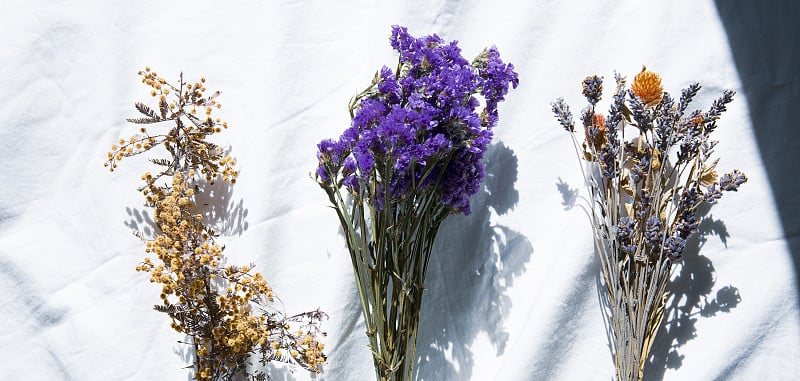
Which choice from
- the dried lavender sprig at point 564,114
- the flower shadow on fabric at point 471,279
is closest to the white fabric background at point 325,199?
the flower shadow on fabric at point 471,279

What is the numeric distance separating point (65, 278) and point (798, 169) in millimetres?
1585

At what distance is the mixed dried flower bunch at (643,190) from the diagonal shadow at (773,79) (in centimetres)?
13

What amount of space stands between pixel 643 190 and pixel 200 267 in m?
0.88

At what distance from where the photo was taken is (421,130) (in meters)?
1.28

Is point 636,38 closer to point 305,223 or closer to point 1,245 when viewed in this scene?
point 305,223

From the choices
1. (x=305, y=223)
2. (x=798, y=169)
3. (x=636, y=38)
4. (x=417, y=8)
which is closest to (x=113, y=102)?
(x=305, y=223)

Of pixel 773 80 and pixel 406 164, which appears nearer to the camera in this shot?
pixel 406 164

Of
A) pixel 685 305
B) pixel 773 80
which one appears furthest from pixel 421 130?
pixel 773 80

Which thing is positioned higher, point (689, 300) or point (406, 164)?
point (406, 164)

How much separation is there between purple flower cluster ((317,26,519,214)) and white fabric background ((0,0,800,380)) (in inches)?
8.5

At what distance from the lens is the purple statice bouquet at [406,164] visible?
1.28m

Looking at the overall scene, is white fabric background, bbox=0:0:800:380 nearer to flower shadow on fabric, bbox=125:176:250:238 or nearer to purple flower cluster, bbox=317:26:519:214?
flower shadow on fabric, bbox=125:176:250:238

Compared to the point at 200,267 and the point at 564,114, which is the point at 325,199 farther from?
the point at 564,114

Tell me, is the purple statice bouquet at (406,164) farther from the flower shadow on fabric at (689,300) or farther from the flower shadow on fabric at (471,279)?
the flower shadow on fabric at (689,300)
